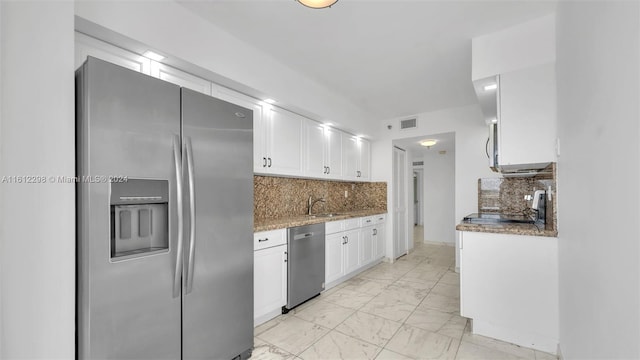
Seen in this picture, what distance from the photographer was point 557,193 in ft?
7.33

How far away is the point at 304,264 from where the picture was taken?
10.4 feet

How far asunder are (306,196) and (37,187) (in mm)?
3151

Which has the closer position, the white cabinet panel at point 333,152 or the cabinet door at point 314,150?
the cabinet door at point 314,150

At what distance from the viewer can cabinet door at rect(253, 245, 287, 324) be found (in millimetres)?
2623

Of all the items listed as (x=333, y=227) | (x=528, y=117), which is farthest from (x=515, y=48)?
(x=333, y=227)

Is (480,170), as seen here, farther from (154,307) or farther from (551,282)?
(154,307)

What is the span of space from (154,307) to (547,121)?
3.09 meters

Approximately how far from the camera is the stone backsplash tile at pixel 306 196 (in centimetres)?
347

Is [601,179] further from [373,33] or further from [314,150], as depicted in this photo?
[314,150]

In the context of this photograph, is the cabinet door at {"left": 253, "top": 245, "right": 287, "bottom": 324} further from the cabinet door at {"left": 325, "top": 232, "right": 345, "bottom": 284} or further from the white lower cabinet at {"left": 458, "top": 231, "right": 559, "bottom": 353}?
the white lower cabinet at {"left": 458, "top": 231, "right": 559, "bottom": 353}

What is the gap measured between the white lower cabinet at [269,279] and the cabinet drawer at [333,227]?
76 cm

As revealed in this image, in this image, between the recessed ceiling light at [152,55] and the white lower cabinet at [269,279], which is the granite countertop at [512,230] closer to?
the white lower cabinet at [269,279]

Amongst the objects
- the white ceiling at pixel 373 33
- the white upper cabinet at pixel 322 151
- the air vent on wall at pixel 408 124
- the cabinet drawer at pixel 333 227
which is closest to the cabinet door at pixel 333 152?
the white upper cabinet at pixel 322 151

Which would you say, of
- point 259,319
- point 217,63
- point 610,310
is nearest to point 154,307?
point 259,319
